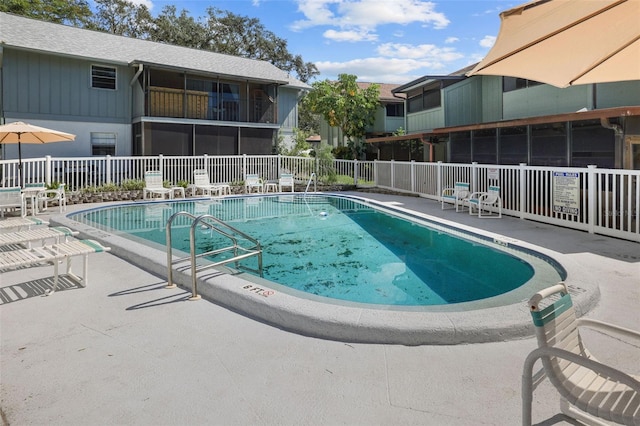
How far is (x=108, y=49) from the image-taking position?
65.2ft

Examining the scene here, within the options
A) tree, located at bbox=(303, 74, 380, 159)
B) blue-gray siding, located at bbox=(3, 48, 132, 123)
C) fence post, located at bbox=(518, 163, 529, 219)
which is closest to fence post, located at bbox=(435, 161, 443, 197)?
fence post, located at bbox=(518, 163, 529, 219)

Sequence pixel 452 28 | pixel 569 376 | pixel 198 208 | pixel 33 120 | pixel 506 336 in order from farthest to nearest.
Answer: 1. pixel 33 120
2. pixel 198 208
3. pixel 452 28
4. pixel 506 336
5. pixel 569 376

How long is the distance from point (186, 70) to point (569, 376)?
20.1 metres

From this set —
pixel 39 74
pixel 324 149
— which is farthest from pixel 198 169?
pixel 39 74

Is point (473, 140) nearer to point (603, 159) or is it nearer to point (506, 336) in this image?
point (603, 159)

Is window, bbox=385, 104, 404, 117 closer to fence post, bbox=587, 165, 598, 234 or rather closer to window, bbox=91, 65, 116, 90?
window, bbox=91, 65, 116, 90

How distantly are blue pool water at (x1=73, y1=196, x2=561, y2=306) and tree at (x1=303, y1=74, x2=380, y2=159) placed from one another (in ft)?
45.7

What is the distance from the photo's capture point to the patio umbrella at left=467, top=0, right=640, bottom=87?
9.04ft

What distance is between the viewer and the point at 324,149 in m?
20.4

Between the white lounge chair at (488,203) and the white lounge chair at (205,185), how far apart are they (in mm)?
9918

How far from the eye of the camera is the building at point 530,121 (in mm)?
10453

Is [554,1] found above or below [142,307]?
above

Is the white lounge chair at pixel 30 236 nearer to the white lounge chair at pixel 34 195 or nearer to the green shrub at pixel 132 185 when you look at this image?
the white lounge chair at pixel 34 195

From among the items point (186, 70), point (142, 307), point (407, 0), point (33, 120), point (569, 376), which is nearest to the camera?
point (569, 376)
